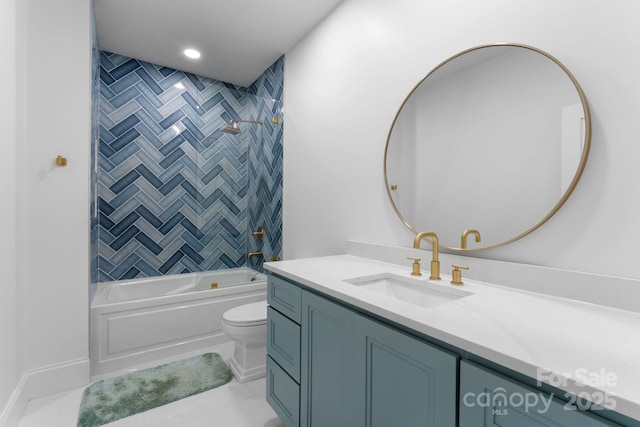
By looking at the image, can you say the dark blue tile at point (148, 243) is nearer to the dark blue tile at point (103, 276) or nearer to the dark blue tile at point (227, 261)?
the dark blue tile at point (103, 276)

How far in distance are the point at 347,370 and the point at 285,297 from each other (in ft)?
1.69

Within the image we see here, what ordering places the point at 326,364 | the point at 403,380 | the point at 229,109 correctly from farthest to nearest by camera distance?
the point at 229,109, the point at 326,364, the point at 403,380

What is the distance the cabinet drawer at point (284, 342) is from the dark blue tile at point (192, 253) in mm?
2043

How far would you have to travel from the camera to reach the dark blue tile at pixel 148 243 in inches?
124

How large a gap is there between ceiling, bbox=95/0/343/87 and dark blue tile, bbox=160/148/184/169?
2.95 ft

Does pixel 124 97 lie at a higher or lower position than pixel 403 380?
higher

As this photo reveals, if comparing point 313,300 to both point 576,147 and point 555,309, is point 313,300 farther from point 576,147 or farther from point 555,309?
point 576,147

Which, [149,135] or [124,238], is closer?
[124,238]

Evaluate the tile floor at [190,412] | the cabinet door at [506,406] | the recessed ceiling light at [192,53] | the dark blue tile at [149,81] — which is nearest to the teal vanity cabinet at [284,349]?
the tile floor at [190,412]

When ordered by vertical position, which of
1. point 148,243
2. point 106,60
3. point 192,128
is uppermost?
point 106,60

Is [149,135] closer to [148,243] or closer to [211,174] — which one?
[211,174]

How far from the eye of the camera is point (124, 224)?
3.07 metres

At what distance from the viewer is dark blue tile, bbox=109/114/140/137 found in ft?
9.88

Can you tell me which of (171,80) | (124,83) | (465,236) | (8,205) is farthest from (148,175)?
(465,236)
